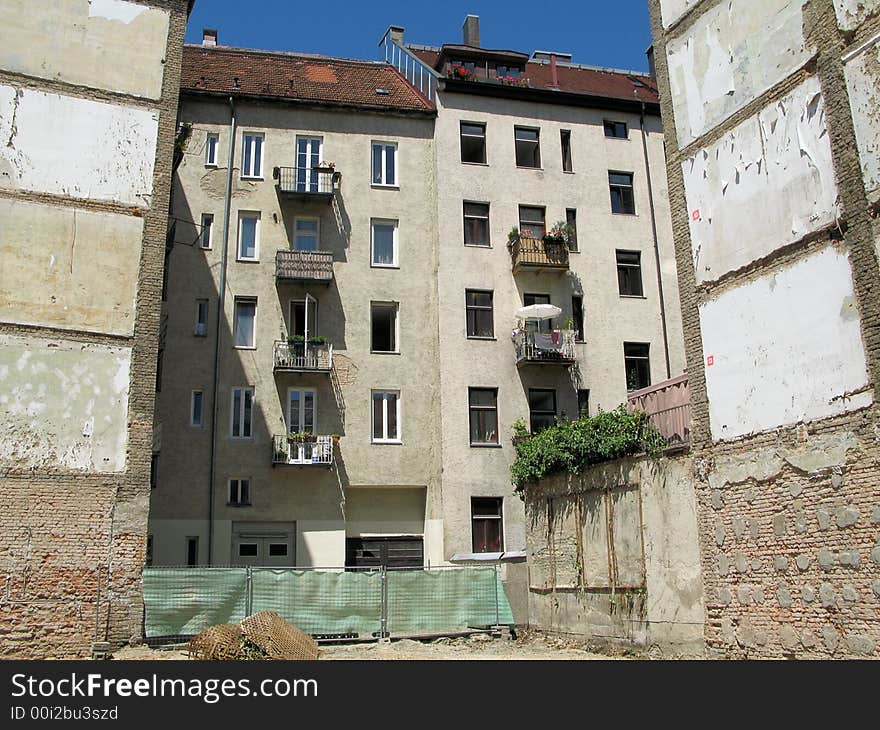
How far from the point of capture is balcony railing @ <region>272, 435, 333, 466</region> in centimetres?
2680

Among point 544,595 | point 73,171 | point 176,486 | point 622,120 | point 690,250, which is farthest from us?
point 622,120

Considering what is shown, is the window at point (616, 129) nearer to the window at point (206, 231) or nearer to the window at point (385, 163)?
the window at point (385, 163)

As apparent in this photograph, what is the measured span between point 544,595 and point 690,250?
8936 millimetres

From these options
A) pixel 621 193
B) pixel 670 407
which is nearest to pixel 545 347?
pixel 621 193

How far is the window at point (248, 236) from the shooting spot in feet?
95.0

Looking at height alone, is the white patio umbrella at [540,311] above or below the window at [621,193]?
below

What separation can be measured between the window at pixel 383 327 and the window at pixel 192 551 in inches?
329

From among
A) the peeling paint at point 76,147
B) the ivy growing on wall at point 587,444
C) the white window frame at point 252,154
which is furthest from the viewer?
the white window frame at point 252,154

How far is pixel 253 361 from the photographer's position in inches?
1105

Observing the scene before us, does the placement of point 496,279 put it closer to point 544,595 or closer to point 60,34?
point 544,595

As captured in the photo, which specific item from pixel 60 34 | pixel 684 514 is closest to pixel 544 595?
pixel 684 514

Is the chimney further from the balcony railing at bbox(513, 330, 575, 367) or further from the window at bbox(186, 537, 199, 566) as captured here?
the window at bbox(186, 537, 199, 566)

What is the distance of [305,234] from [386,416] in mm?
6848

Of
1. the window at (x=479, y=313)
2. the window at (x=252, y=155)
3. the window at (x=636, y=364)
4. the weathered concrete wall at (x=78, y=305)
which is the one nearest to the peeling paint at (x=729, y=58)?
the weathered concrete wall at (x=78, y=305)
